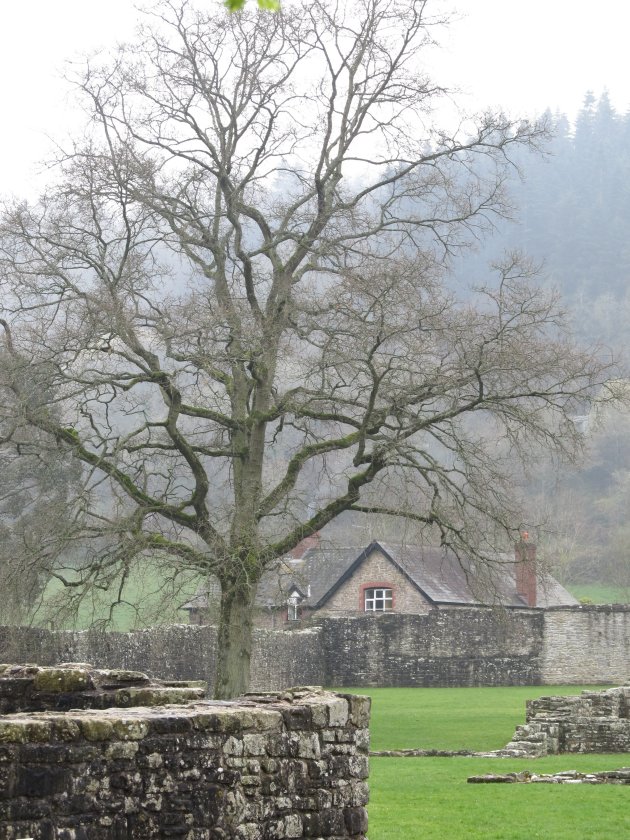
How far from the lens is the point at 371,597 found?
49906mm

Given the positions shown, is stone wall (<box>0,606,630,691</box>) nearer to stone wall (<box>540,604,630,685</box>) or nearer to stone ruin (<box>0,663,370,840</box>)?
stone wall (<box>540,604,630,685</box>)

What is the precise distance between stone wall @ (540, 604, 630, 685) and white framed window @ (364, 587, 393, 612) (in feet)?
21.3

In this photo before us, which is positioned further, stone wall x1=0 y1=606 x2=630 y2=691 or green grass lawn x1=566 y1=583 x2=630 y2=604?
green grass lawn x1=566 y1=583 x2=630 y2=604

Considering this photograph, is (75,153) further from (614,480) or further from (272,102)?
(614,480)

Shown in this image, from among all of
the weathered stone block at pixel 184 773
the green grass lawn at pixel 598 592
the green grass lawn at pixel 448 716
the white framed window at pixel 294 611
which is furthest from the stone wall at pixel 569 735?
the green grass lawn at pixel 598 592

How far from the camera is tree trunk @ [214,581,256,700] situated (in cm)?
2228

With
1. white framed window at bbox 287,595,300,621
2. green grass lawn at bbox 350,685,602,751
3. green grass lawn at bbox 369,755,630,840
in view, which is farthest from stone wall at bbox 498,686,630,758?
white framed window at bbox 287,595,300,621

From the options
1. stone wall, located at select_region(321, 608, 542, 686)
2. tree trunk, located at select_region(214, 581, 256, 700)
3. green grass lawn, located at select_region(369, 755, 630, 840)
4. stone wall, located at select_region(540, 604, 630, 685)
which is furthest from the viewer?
stone wall, located at select_region(540, 604, 630, 685)

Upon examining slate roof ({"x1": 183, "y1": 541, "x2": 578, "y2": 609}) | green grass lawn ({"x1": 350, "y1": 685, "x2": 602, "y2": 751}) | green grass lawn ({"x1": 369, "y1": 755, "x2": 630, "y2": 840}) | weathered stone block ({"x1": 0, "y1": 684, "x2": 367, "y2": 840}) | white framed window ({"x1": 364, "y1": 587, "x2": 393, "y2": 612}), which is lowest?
green grass lawn ({"x1": 369, "y1": 755, "x2": 630, "y2": 840})

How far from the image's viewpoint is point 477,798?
16.2m

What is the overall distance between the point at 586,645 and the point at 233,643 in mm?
28096

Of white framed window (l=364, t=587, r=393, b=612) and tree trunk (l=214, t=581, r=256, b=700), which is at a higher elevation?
white framed window (l=364, t=587, r=393, b=612)

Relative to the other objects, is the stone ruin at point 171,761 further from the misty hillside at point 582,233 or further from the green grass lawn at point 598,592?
the misty hillside at point 582,233

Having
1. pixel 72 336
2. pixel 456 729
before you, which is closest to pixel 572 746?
pixel 456 729
